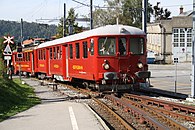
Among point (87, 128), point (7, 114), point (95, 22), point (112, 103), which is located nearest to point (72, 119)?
point (87, 128)

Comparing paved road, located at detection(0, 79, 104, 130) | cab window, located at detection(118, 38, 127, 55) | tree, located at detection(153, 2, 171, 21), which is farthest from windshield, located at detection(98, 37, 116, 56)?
tree, located at detection(153, 2, 171, 21)

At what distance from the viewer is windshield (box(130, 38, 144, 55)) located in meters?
17.0

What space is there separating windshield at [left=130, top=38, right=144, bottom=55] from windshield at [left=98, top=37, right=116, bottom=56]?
861mm

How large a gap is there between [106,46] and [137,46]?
4.94ft

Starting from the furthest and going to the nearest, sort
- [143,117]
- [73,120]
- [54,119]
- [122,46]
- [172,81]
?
[172,81], [122,46], [54,119], [73,120], [143,117]

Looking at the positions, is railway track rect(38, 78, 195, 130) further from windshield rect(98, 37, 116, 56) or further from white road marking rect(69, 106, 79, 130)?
windshield rect(98, 37, 116, 56)

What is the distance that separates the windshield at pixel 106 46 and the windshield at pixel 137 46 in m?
0.86

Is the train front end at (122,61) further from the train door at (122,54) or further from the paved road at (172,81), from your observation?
the paved road at (172,81)

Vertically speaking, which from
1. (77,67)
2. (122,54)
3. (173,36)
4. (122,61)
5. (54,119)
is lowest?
(54,119)

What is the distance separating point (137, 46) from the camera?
1714 centimetres

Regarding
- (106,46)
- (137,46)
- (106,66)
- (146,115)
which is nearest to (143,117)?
(146,115)

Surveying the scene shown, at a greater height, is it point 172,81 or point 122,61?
point 122,61

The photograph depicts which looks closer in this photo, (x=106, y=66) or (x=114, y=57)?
(x=106, y=66)

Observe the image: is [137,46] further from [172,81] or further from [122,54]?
[172,81]
